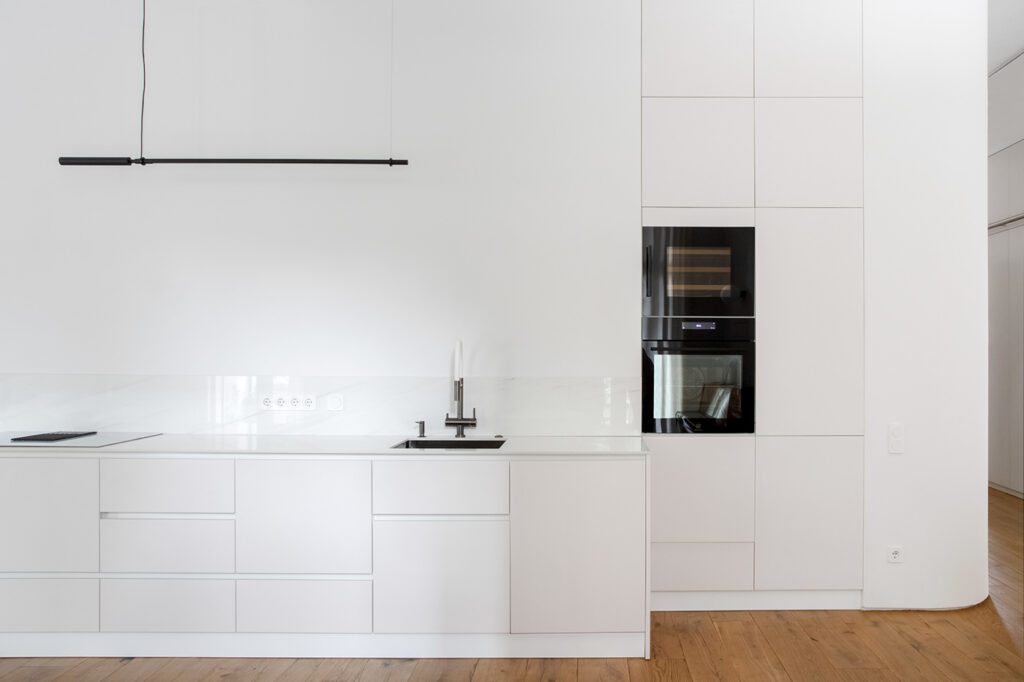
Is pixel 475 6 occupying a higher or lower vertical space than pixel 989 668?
higher

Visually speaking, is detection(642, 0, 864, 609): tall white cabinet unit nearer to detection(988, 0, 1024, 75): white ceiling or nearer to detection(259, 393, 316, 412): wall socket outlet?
detection(259, 393, 316, 412): wall socket outlet

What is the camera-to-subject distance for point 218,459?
7.74ft

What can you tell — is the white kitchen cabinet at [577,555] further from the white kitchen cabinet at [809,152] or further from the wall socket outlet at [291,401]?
the white kitchen cabinet at [809,152]

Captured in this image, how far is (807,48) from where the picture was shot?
2.83 m

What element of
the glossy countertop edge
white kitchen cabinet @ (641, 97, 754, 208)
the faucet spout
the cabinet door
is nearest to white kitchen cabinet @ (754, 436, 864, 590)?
the glossy countertop edge

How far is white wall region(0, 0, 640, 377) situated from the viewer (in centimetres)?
286

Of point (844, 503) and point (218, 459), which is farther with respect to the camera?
point (844, 503)

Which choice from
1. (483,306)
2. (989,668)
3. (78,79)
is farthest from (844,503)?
(78,79)

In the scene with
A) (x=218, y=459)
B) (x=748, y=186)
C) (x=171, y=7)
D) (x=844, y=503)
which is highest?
(x=171, y=7)

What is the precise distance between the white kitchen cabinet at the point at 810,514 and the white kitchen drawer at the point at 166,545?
91.9 inches

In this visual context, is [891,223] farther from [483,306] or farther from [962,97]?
[483,306]

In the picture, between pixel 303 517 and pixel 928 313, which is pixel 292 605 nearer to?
pixel 303 517

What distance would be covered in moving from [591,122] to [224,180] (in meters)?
1.79

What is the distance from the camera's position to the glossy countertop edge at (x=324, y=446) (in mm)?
2352
